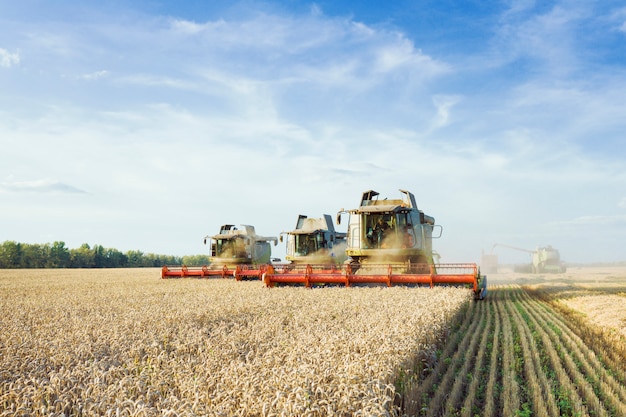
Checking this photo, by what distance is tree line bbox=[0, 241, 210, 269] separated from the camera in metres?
67.6

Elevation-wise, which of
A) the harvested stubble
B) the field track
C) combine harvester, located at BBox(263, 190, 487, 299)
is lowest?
the field track

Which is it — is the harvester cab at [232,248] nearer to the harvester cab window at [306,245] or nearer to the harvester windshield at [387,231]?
the harvester cab window at [306,245]

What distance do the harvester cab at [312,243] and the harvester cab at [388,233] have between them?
7192 millimetres

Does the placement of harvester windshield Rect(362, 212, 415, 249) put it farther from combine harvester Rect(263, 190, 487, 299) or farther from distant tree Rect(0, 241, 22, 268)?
distant tree Rect(0, 241, 22, 268)

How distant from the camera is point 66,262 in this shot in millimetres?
72000

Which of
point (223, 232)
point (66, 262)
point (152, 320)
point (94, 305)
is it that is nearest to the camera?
point (152, 320)

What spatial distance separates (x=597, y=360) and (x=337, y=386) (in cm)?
626

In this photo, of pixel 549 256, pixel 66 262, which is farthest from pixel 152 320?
pixel 66 262

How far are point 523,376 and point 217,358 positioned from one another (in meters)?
4.75

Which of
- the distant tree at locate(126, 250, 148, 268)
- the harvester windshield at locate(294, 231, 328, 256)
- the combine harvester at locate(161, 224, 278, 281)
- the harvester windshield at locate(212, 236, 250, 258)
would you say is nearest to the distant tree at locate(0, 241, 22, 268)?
the distant tree at locate(126, 250, 148, 268)

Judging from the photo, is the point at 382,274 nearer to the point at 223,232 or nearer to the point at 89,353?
the point at 89,353

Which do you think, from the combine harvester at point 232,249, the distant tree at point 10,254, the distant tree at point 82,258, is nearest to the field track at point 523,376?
the combine harvester at point 232,249

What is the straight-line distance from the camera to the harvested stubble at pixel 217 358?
170 inches

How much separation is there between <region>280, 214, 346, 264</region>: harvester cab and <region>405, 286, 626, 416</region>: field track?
1553 cm
